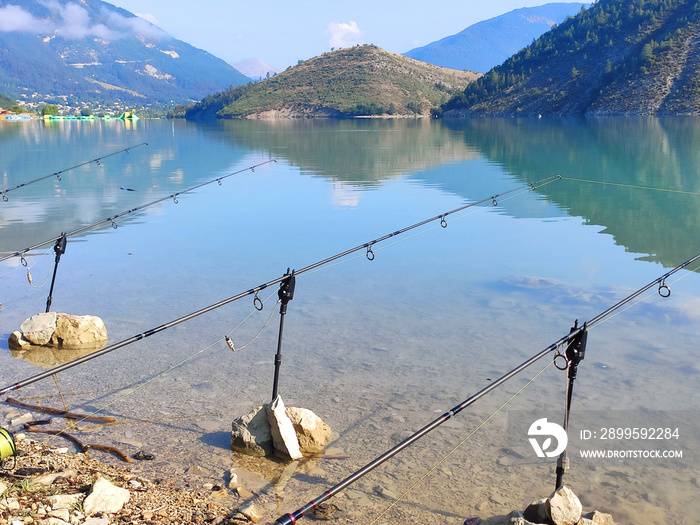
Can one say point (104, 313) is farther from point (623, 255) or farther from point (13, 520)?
point (623, 255)

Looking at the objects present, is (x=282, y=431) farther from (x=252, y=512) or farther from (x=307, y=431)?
(x=252, y=512)

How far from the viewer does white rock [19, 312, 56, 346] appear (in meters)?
9.10

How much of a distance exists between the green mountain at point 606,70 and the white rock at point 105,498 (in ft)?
343

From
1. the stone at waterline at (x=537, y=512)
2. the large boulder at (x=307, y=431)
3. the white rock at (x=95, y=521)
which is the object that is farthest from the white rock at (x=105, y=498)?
the stone at waterline at (x=537, y=512)

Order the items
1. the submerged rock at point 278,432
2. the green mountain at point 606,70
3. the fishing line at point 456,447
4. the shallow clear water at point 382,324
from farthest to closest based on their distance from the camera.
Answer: the green mountain at point 606,70 < the submerged rock at point 278,432 < the shallow clear water at point 382,324 < the fishing line at point 456,447

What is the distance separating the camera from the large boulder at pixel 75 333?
363 inches

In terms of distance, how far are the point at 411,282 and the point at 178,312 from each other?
14.3 feet

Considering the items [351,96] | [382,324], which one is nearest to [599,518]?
[382,324]

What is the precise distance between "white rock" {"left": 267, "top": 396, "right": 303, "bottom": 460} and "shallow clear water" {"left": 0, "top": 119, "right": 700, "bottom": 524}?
0.70 ft

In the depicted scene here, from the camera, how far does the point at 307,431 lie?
250 inches

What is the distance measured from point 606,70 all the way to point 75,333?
406ft

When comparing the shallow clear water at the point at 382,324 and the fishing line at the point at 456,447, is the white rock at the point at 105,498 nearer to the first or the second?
the shallow clear water at the point at 382,324

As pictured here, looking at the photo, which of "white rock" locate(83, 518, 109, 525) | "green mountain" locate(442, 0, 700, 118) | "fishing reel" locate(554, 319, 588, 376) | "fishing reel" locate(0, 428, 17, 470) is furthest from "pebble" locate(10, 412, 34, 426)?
"green mountain" locate(442, 0, 700, 118)

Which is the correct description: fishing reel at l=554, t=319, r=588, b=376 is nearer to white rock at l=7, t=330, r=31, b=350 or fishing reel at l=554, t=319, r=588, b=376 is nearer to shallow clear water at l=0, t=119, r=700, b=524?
shallow clear water at l=0, t=119, r=700, b=524
